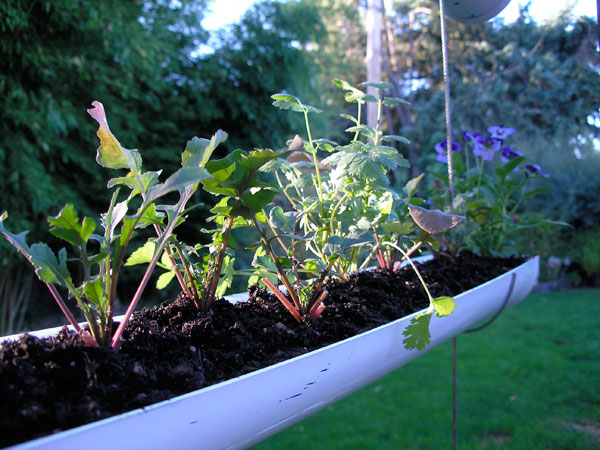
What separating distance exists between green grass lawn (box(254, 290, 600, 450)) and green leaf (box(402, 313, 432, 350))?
4.97 feet

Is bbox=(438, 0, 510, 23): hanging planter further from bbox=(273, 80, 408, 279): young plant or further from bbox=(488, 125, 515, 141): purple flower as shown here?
bbox=(488, 125, 515, 141): purple flower

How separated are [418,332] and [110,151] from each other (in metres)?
0.44

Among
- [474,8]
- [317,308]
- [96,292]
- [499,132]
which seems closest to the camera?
[96,292]

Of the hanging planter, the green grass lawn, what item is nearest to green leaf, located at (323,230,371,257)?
the hanging planter

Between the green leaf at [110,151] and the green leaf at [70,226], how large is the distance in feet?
0.30

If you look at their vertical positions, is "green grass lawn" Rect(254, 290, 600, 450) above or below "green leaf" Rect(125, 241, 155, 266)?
below

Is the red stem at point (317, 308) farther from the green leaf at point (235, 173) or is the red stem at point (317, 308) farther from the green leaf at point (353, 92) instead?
the green leaf at point (353, 92)

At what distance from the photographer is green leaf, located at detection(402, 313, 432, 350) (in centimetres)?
59

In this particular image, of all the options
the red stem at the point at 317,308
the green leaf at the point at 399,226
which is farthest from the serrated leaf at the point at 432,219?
the red stem at the point at 317,308

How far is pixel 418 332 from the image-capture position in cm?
60

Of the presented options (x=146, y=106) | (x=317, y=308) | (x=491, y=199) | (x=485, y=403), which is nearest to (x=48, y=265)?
(x=317, y=308)

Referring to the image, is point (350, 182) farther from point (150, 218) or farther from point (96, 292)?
point (96, 292)

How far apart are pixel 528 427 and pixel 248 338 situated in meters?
2.03

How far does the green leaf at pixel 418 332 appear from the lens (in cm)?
59
